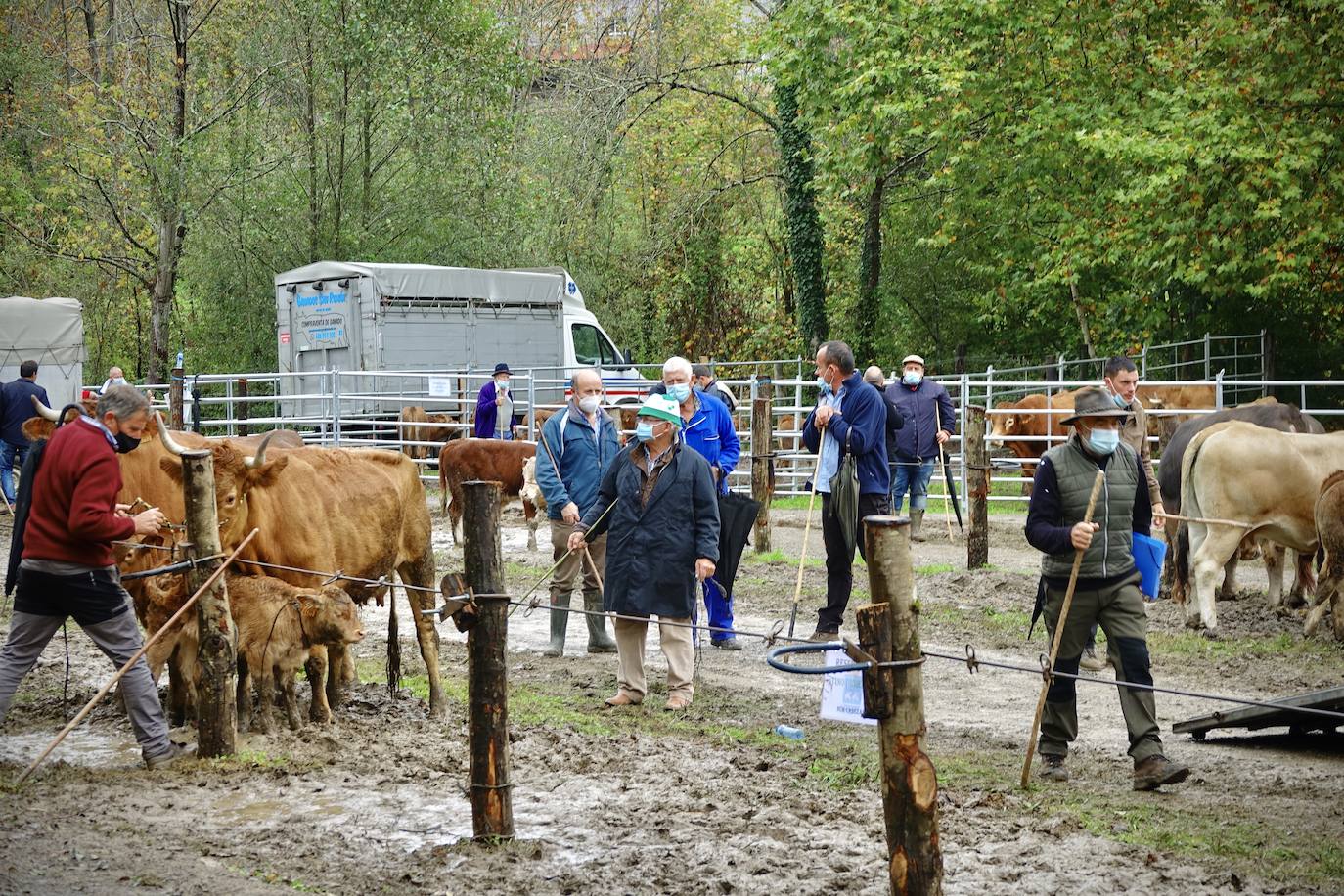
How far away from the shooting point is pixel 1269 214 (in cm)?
1741

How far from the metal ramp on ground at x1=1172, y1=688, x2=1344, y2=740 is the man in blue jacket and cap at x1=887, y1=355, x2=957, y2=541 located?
823 centimetres

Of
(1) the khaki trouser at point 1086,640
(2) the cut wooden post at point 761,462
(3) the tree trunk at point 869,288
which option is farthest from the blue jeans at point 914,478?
(3) the tree trunk at point 869,288

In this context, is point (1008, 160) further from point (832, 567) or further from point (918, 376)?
point (832, 567)

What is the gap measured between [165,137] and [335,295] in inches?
198

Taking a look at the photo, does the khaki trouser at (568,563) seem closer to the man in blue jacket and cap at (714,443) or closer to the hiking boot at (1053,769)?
the man in blue jacket and cap at (714,443)

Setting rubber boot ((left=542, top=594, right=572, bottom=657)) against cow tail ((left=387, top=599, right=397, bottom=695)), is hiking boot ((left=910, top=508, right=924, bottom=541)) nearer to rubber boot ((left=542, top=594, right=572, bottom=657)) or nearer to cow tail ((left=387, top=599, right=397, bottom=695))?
rubber boot ((left=542, top=594, right=572, bottom=657))

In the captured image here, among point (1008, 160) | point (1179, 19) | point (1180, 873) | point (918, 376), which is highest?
point (1179, 19)

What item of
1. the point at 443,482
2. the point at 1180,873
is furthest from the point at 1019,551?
the point at 1180,873

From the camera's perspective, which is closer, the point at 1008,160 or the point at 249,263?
the point at 1008,160

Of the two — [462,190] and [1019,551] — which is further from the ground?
[462,190]

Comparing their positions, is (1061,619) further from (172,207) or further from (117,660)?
(172,207)

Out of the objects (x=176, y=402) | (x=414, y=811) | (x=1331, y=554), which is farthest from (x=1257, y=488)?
(x=176, y=402)

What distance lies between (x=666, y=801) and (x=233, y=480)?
3039 mm

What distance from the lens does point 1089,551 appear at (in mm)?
6867
